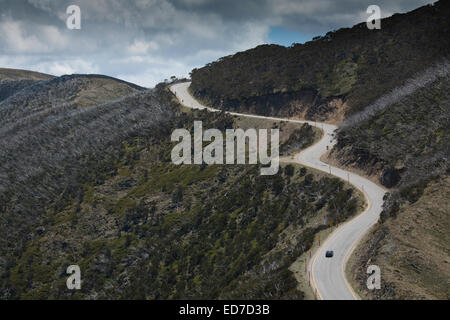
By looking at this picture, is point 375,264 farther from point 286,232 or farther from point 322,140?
point 322,140

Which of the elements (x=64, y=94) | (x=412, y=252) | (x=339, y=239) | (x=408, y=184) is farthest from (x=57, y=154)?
(x=64, y=94)

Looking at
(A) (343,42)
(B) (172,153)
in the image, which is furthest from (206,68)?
(B) (172,153)

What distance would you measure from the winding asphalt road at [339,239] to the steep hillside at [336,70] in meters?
19.6

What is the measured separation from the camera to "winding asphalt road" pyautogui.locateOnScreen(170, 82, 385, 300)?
1017 inches

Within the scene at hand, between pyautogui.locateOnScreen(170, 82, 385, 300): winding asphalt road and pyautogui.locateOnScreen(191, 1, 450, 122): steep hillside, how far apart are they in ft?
64.5

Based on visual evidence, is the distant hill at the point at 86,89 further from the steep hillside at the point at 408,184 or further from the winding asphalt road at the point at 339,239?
the steep hillside at the point at 408,184

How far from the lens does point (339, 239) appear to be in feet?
107

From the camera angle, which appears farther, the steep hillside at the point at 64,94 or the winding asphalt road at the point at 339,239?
the steep hillside at the point at 64,94

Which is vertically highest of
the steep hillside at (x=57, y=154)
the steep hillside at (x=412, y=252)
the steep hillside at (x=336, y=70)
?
the steep hillside at (x=336, y=70)

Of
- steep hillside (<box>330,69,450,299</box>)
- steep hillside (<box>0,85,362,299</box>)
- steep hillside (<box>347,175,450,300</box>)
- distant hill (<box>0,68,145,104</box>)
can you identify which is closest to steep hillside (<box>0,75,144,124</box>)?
distant hill (<box>0,68,145,104</box>)

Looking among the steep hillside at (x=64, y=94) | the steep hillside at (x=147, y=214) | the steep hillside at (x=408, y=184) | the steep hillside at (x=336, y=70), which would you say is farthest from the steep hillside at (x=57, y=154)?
the steep hillside at (x=408, y=184)

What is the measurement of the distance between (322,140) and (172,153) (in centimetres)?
2554

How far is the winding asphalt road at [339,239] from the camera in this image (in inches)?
1017

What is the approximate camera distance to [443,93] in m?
54.3
